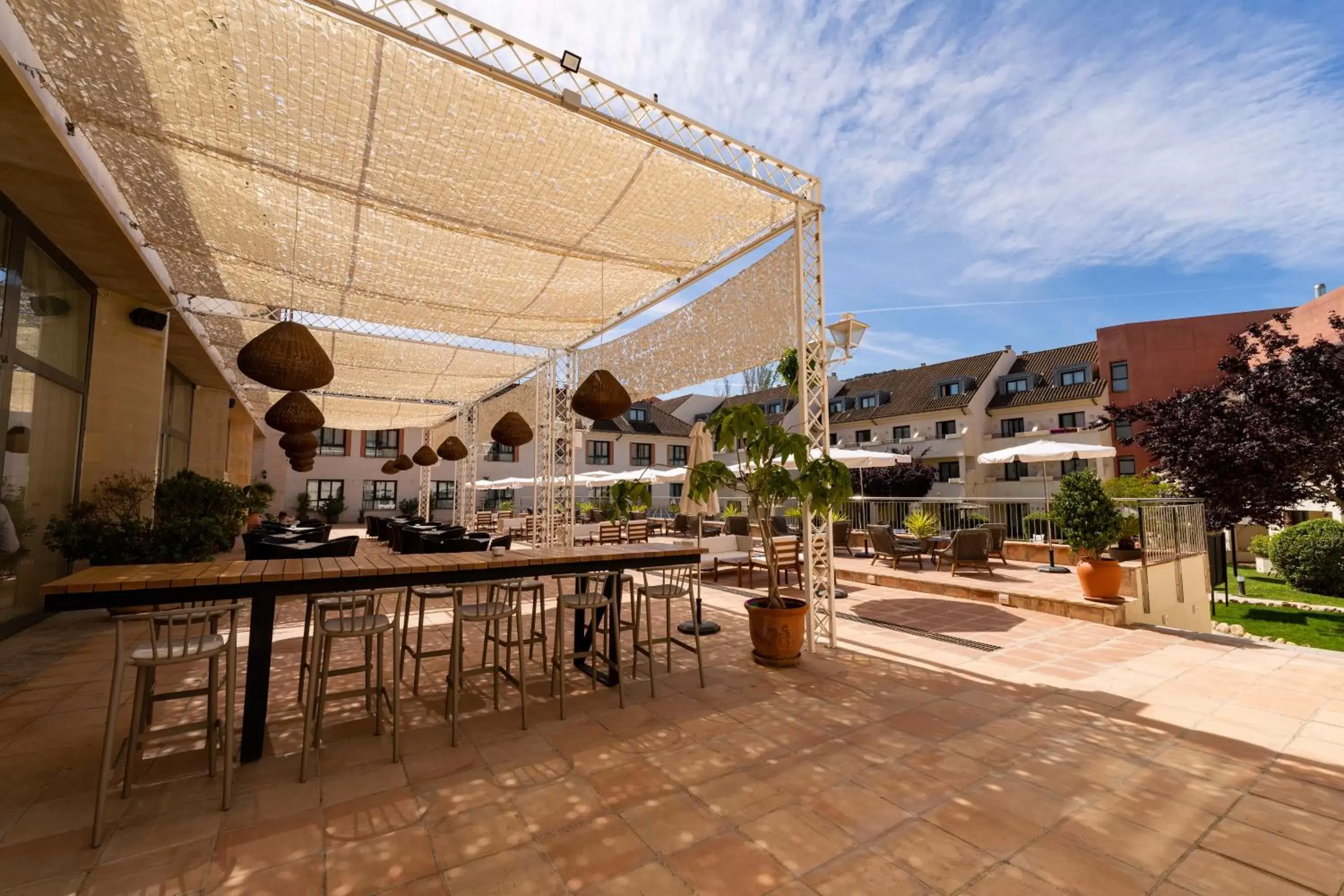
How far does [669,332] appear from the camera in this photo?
711 centimetres

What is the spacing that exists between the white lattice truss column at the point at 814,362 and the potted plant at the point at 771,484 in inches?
17.2

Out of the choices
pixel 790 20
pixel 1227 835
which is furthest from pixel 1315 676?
pixel 790 20

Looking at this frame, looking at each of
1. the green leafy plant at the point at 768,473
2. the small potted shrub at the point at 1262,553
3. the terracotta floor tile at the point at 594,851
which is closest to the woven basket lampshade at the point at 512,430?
the green leafy plant at the point at 768,473

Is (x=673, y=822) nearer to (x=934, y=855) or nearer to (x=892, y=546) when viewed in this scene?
(x=934, y=855)

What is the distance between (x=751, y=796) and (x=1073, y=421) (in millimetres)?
25259

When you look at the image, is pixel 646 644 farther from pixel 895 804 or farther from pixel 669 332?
pixel 669 332

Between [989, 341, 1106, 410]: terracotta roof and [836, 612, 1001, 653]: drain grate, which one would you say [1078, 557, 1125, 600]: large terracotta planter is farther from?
[989, 341, 1106, 410]: terracotta roof

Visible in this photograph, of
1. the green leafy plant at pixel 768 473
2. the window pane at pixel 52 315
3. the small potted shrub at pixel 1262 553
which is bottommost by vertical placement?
the small potted shrub at pixel 1262 553

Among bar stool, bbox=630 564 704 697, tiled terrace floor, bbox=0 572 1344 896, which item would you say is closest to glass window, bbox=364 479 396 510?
tiled terrace floor, bbox=0 572 1344 896

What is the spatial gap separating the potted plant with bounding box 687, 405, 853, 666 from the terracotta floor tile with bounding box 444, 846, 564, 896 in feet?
8.66

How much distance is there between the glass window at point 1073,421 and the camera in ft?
71.1

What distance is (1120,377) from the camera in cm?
2055

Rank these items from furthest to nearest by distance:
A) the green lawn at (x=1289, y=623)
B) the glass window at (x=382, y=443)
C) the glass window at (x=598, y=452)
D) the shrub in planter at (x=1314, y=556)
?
1. the glass window at (x=598, y=452)
2. the glass window at (x=382, y=443)
3. the shrub in planter at (x=1314, y=556)
4. the green lawn at (x=1289, y=623)

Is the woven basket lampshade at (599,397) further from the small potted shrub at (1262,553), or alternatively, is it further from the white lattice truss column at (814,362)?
the small potted shrub at (1262,553)
